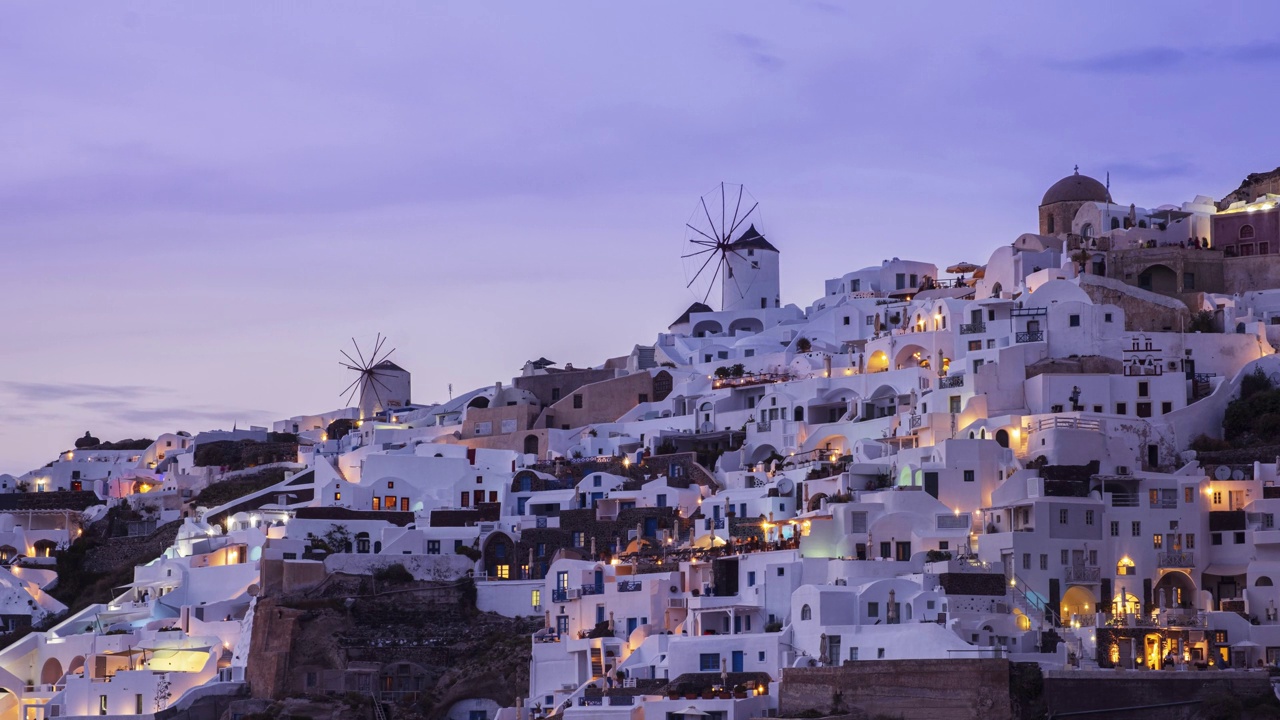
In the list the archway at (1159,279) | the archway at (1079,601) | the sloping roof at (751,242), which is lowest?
the archway at (1079,601)

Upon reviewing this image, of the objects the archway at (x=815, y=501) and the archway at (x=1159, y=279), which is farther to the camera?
the archway at (x=1159, y=279)

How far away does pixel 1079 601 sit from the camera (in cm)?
5534

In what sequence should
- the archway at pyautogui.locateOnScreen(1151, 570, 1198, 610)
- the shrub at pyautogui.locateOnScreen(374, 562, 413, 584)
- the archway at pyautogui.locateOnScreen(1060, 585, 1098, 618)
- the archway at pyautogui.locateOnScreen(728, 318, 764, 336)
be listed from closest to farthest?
the archway at pyautogui.locateOnScreen(1060, 585, 1098, 618), the archway at pyautogui.locateOnScreen(1151, 570, 1198, 610), the shrub at pyautogui.locateOnScreen(374, 562, 413, 584), the archway at pyautogui.locateOnScreen(728, 318, 764, 336)

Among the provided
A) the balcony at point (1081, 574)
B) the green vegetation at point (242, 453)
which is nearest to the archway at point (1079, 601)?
the balcony at point (1081, 574)

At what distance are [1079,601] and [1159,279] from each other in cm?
1995

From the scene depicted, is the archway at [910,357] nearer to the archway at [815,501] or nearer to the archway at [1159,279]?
the archway at [1159,279]

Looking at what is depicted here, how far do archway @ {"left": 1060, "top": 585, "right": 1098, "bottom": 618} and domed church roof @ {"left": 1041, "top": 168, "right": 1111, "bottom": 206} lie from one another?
27804 mm

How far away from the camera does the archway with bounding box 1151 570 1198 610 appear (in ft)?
184

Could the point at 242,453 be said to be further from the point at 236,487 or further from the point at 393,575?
the point at 393,575

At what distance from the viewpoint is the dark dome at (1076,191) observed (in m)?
80.1

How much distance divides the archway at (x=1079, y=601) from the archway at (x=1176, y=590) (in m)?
2.00

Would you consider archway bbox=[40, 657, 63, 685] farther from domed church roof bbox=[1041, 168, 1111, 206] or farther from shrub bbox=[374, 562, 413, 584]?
domed church roof bbox=[1041, 168, 1111, 206]

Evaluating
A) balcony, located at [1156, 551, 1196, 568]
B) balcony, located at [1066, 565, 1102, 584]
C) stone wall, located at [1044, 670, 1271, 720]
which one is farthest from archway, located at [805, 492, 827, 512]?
stone wall, located at [1044, 670, 1271, 720]

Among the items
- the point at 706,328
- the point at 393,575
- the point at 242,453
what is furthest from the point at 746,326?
the point at 393,575
